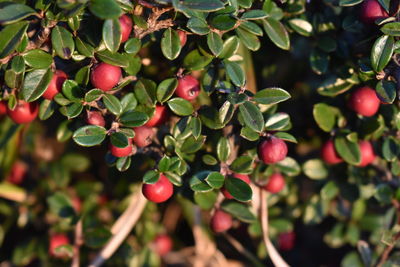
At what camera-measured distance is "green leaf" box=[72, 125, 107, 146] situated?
116cm

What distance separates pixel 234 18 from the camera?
1.17m

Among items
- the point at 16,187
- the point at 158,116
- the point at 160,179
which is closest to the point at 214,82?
the point at 158,116

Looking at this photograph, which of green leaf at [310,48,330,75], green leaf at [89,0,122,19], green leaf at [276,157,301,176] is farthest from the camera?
green leaf at [276,157,301,176]

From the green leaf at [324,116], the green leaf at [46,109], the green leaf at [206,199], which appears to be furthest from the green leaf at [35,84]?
the green leaf at [324,116]

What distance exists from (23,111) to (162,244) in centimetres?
91

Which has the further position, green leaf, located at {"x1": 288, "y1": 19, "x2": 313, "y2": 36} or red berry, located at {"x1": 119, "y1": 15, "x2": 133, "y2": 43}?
green leaf, located at {"x1": 288, "y1": 19, "x2": 313, "y2": 36}

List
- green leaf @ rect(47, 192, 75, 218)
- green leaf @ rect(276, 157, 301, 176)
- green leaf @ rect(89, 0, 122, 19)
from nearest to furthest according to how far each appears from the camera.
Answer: green leaf @ rect(89, 0, 122, 19)
green leaf @ rect(276, 157, 301, 176)
green leaf @ rect(47, 192, 75, 218)

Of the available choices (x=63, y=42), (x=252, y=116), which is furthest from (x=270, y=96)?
(x=63, y=42)

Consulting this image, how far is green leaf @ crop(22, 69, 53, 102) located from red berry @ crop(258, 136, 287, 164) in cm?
Result: 56

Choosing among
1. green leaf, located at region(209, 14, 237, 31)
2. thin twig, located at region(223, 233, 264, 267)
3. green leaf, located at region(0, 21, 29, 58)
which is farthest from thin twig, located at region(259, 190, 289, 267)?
green leaf, located at region(0, 21, 29, 58)

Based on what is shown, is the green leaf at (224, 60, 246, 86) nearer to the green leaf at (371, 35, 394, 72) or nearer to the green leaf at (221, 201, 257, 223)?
the green leaf at (371, 35, 394, 72)

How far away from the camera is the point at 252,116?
45.9 inches

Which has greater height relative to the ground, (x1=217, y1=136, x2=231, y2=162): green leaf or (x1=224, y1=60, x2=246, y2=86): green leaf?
(x1=224, y1=60, x2=246, y2=86): green leaf

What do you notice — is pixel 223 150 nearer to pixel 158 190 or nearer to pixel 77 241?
pixel 158 190
